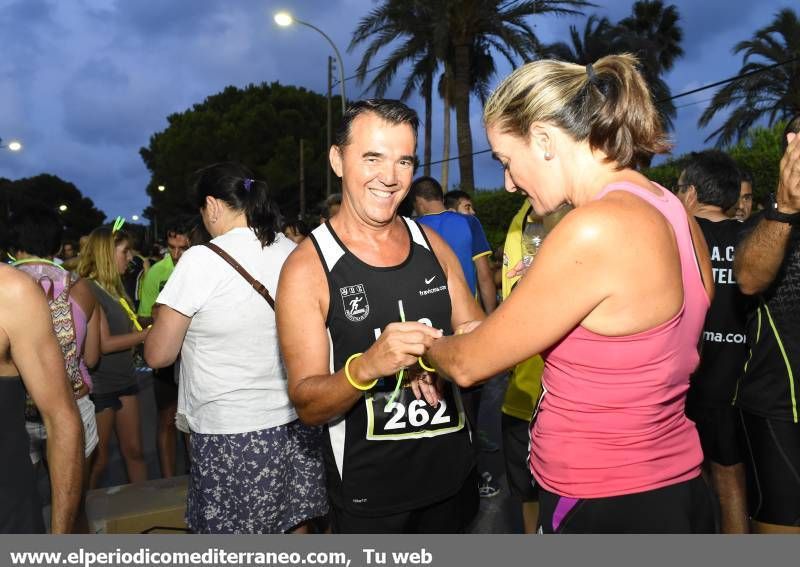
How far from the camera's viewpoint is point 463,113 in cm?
2197

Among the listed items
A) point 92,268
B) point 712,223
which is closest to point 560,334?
point 712,223

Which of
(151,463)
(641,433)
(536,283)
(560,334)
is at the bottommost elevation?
(151,463)

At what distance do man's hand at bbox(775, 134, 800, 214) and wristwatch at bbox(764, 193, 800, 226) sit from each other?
26 millimetres

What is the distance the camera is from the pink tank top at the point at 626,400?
1550 millimetres

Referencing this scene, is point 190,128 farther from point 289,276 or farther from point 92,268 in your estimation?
point 289,276

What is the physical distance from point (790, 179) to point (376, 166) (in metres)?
1.45

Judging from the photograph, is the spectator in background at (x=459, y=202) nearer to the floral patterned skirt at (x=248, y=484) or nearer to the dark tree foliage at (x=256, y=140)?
the floral patterned skirt at (x=248, y=484)

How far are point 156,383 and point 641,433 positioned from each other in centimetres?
449

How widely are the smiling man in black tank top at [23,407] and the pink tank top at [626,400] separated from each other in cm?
144

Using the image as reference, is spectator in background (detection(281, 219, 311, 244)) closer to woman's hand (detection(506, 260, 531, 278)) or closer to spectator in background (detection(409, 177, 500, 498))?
spectator in background (detection(409, 177, 500, 498))

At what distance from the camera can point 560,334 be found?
1.54m

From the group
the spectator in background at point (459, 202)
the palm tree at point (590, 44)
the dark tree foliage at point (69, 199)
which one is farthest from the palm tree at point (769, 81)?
the dark tree foliage at point (69, 199)

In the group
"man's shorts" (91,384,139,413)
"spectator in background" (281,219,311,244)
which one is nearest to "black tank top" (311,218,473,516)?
"man's shorts" (91,384,139,413)

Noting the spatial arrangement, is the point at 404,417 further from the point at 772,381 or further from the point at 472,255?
the point at 472,255
